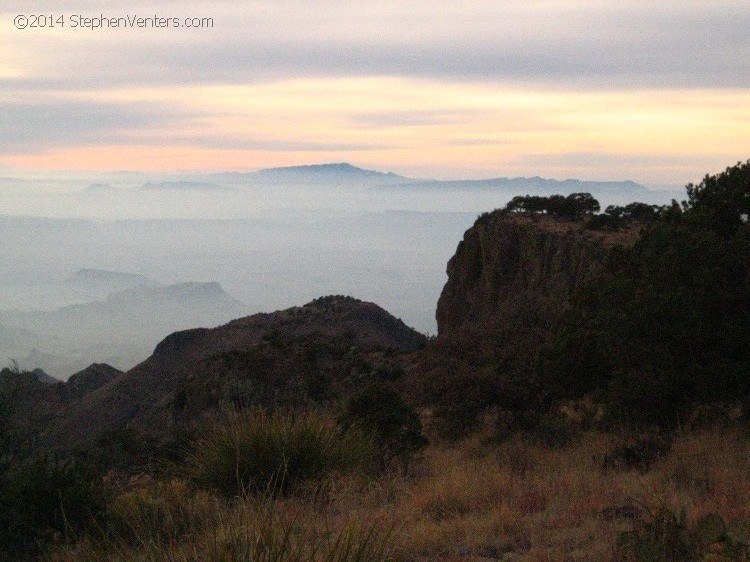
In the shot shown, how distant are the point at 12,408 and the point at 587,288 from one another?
9846 millimetres

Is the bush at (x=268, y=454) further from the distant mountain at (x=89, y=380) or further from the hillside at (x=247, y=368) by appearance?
the distant mountain at (x=89, y=380)

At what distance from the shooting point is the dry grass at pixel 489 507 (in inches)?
237

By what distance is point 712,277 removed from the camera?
1138 cm

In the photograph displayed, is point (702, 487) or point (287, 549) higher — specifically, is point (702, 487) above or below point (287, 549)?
below

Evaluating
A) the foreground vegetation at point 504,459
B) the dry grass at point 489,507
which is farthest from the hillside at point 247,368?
the dry grass at point 489,507

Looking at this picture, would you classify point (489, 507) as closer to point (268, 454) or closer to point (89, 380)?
point (268, 454)

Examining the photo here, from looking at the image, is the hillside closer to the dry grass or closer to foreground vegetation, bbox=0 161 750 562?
foreground vegetation, bbox=0 161 750 562

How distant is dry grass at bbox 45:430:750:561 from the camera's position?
237 inches

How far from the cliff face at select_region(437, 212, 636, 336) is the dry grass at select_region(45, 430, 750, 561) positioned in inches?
641

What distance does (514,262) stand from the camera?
37.3m

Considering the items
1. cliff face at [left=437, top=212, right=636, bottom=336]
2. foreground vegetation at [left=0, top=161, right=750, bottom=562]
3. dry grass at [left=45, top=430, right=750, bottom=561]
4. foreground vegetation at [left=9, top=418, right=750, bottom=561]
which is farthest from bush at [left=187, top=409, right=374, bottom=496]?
cliff face at [left=437, top=212, right=636, bottom=336]

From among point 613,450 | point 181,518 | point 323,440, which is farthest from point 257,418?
point 613,450

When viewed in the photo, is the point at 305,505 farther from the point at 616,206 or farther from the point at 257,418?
the point at 616,206

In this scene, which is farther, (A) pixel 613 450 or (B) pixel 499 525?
(A) pixel 613 450
